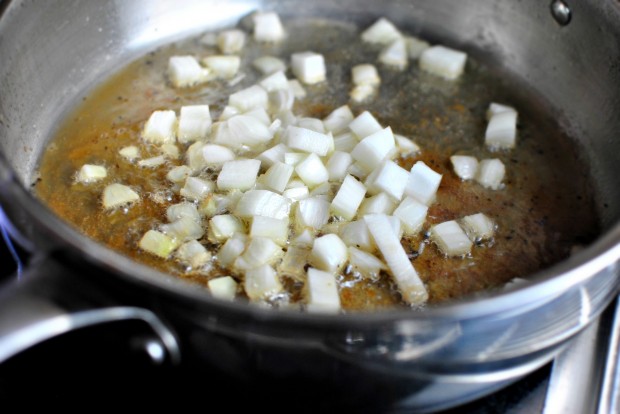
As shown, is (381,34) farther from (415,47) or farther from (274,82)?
(274,82)

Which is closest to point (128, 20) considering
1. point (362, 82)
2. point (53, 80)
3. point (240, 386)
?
point (53, 80)

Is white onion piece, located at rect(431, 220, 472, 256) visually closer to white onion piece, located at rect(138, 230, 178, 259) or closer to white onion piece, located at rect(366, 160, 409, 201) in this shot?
white onion piece, located at rect(366, 160, 409, 201)

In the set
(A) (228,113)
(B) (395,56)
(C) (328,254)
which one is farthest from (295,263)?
(B) (395,56)

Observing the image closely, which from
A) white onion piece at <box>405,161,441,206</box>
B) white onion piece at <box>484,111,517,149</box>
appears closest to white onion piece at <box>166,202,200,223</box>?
white onion piece at <box>405,161,441,206</box>

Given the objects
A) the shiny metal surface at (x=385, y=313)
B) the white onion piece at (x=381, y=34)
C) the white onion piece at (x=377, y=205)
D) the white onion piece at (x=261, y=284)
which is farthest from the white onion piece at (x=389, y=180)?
the white onion piece at (x=381, y=34)

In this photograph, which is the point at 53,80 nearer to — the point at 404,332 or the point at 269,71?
the point at 269,71
